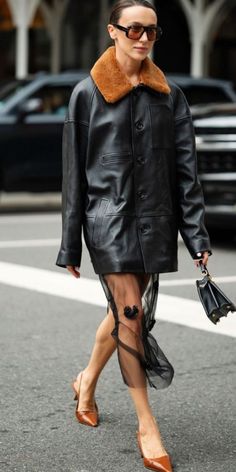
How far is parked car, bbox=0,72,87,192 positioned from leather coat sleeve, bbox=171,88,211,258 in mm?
10122

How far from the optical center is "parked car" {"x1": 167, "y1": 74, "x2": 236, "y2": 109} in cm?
1597

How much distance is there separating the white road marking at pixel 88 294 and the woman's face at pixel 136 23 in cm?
304

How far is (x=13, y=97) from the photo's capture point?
15180 millimetres

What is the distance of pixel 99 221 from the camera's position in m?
4.82

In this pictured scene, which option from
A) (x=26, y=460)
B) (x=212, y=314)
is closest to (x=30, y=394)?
(x=26, y=460)

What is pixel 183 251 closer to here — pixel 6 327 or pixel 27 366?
pixel 6 327

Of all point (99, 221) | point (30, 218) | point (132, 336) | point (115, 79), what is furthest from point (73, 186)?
point (30, 218)

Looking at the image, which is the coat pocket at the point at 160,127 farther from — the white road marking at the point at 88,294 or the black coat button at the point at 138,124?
the white road marking at the point at 88,294

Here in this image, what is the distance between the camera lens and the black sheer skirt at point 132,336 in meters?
4.82

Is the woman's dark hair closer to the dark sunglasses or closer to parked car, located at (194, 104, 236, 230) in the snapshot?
the dark sunglasses

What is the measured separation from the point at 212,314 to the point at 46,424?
44.1 inches

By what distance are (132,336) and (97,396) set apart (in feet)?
3.78

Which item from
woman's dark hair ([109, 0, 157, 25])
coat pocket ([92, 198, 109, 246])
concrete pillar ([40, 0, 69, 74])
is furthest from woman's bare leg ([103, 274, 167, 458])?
concrete pillar ([40, 0, 69, 74])

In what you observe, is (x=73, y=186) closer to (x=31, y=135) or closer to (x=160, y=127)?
(x=160, y=127)
